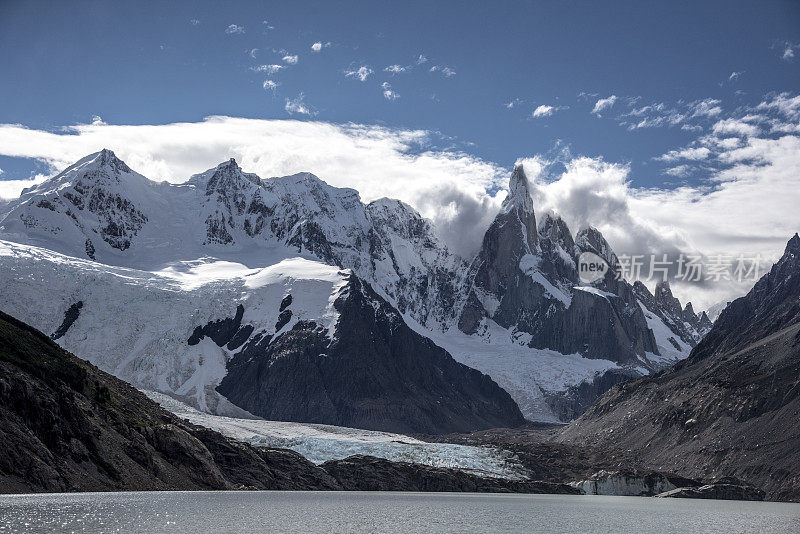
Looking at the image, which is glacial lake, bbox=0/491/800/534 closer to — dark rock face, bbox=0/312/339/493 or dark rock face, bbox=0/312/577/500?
dark rock face, bbox=0/312/577/500

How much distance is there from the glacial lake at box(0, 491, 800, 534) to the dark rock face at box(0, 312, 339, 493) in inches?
191

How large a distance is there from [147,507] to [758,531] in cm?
7248

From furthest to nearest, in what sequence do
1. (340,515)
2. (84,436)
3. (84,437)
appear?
(84,436), (84,437), (340,515)

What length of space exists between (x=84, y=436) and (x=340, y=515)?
39.3m

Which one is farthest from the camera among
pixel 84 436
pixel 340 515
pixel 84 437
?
pixel 84 436

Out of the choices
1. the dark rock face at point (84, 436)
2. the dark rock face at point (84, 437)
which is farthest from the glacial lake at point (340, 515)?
the dark rock face at point (84, 436)

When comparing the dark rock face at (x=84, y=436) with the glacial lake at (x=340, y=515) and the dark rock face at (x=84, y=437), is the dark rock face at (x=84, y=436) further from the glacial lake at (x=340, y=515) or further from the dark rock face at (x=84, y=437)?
the glacial lake at (x=340, y=515)

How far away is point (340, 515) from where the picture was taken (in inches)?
4855

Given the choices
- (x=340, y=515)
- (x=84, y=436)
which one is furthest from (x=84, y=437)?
(x=340, y=515)

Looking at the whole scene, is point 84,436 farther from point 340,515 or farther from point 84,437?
point 340,515

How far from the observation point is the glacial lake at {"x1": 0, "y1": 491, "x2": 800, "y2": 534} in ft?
316

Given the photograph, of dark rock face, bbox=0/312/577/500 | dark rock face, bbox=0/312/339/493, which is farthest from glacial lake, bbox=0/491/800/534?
dark rock face, bbox=0/312/339/493

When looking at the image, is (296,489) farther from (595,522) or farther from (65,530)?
(65,530)

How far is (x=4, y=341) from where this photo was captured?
468 ft
